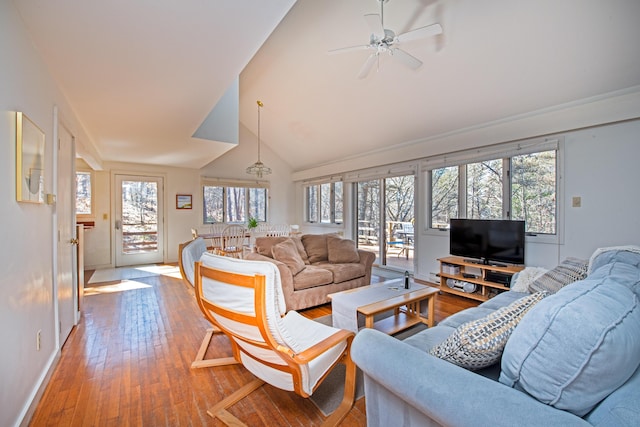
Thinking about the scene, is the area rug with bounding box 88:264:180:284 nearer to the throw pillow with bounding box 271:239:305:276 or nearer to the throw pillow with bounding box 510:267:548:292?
the throw pillow with bounding box 271:239:305:276

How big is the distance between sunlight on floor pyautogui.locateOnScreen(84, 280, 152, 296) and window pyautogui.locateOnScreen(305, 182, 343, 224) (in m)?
4.05

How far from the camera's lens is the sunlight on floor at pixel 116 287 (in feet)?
13.3

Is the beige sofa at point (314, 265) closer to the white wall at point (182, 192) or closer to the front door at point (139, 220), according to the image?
the white wall at point (182, 192)

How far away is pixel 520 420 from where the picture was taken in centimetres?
74

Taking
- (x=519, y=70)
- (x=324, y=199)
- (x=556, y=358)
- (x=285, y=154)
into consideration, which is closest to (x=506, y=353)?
(x=556, y=358)

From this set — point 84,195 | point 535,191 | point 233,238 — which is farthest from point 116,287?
point 535,191

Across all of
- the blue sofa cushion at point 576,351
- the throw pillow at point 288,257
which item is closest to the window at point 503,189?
the throw pillow at point 288,257

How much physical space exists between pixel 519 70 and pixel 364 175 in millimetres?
3159

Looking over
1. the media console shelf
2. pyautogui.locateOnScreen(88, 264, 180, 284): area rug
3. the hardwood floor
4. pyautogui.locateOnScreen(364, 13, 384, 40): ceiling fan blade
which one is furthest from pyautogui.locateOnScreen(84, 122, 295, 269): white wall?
pyautogui.locateOnScreen(364, 13, 384, 40): ceiling fan blade

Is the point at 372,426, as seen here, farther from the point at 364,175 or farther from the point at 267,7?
the point at 364,175

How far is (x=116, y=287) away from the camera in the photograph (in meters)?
4.31

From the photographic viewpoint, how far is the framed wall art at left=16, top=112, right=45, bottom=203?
149cm

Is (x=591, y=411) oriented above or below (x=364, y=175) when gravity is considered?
below

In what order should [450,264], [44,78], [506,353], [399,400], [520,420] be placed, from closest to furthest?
[520,420]
[506,353]
[399,400]
[44,78]
[450,264]
